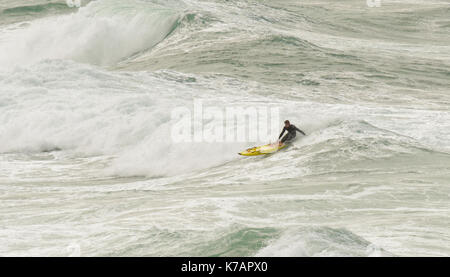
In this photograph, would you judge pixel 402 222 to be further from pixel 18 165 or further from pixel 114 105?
pixel 114 105

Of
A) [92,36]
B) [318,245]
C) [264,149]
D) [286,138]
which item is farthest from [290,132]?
[92,36]

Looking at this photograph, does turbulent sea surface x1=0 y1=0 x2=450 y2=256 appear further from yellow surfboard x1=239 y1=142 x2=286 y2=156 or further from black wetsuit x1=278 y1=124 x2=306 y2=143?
black wetsuit x1=278 y1=124 x2=306 y2=143

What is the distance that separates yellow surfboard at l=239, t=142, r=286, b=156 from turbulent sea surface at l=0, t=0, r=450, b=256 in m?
0.18

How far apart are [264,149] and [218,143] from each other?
1.27 meters

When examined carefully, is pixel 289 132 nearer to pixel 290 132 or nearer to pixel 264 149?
pixel 290 132

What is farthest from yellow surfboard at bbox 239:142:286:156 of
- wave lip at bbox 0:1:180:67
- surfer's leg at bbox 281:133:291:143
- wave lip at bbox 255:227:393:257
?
wave lip at bbox 0:1:180:67

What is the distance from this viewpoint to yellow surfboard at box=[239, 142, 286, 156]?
14.9m

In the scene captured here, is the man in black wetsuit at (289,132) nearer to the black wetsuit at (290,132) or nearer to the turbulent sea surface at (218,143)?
the black wetsuit at (290,132)

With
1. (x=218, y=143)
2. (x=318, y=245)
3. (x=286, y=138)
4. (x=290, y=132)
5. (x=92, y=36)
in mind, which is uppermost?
(x=318, y=245)

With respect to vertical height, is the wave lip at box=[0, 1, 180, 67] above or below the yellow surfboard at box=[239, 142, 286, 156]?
above

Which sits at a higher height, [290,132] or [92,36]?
[92,36]

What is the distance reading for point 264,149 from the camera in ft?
49.1

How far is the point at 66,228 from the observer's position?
9867 millimetres

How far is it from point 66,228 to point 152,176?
4.87 metres
